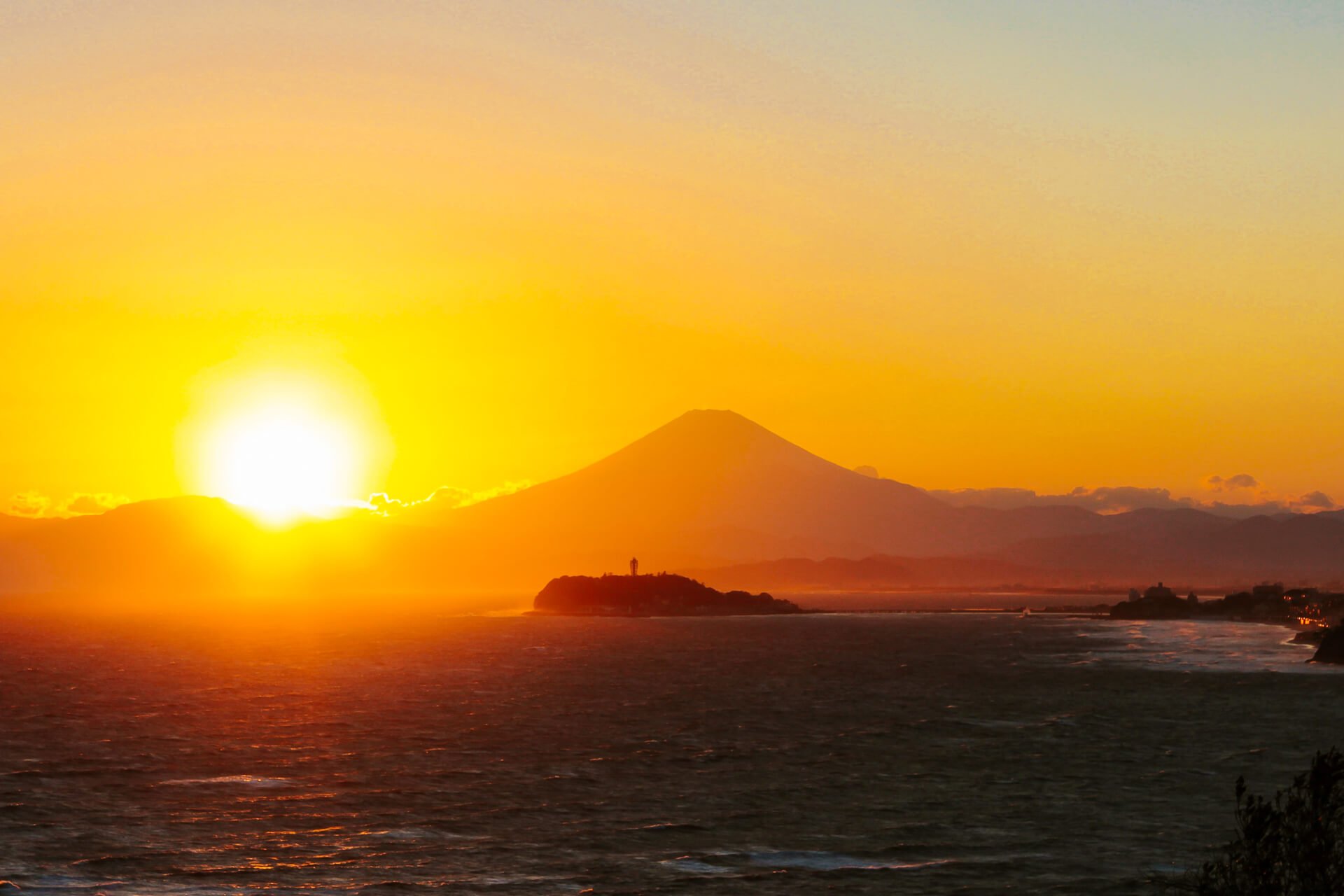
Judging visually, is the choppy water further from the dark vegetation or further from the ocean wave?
the dark vegetation

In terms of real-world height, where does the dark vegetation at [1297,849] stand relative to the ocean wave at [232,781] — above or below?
above

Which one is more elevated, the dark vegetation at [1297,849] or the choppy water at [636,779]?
the dark vegetation at [1297,849]

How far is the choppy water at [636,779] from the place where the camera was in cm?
4572

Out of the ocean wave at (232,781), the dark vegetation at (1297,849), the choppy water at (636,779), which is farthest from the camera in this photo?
the ocean wave at (232,781)

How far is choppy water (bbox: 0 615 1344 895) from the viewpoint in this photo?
150ft

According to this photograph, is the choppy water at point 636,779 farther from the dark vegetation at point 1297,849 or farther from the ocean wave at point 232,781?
the dark vegetation at point 1297,849

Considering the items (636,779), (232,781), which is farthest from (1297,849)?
(232,781)

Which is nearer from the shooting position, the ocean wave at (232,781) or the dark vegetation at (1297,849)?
the dark vegetation at (1297,849)

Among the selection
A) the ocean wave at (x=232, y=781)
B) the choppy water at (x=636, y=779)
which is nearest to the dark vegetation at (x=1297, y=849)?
the choppy water at (x=636, y=779)

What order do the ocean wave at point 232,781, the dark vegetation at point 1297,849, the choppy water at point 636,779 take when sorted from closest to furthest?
the dark vegetation at point 1297,849 → the choppy water at point 636,779 → the ocean wave at point 232,781

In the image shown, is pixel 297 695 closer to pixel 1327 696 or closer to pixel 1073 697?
pixel 1073 697

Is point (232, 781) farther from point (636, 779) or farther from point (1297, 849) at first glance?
point (1297, 849)

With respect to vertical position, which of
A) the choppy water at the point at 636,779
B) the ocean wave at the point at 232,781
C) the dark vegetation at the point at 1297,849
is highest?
the dark vegetation at the point at 1297,849

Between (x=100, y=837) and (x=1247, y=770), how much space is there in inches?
2134
